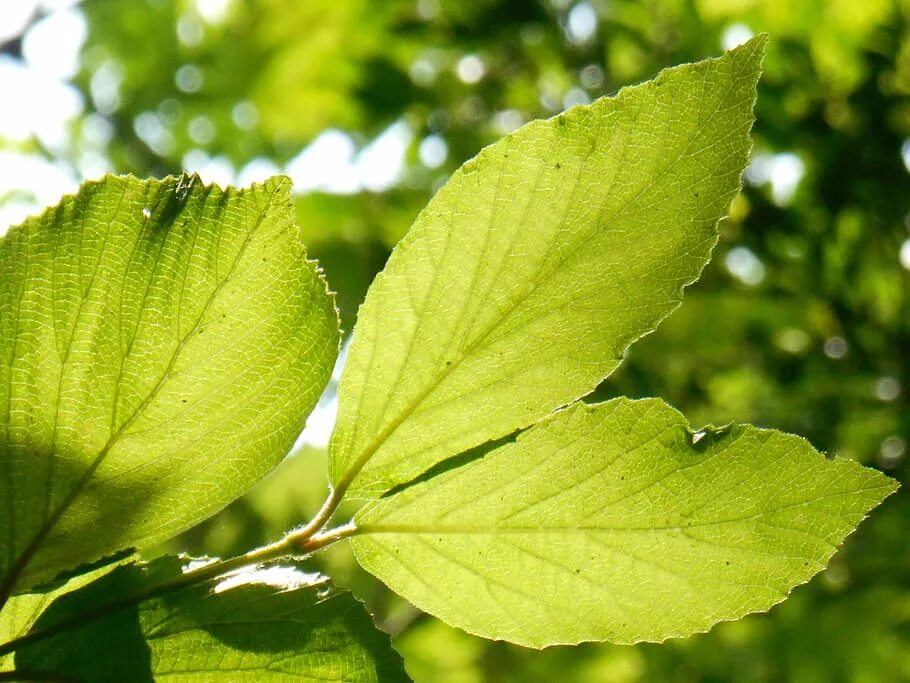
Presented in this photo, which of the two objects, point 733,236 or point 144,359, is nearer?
point 144,359

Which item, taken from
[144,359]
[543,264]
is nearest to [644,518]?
[543,264]

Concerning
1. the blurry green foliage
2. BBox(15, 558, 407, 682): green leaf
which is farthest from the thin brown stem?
the blurry green foliage

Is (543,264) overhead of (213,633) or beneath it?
overhead

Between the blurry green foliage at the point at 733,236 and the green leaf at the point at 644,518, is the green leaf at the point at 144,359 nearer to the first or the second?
the green leaf at the point at 644,518

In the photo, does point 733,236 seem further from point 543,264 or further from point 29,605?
point 29,605

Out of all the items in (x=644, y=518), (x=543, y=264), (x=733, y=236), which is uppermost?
(x=543, y=264)

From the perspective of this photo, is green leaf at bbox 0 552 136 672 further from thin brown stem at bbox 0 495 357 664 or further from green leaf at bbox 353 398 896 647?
green leaf at bbox 353 398 896 647
